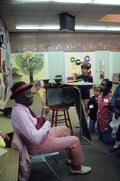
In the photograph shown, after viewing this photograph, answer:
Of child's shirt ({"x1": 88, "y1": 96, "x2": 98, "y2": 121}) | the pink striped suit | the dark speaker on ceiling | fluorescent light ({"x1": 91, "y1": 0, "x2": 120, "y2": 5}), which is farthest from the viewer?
the dark speaker on ceiling

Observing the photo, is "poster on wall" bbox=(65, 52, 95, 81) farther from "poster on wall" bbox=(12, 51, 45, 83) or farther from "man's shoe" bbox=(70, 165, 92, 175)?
"man's shoe" bbox=(70, 165, 92, 175)

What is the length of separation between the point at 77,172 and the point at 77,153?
1.04 ft

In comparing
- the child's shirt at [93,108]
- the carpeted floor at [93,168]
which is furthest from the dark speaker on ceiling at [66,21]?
the carpeted floor at [93,168]

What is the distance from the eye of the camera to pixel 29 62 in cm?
909

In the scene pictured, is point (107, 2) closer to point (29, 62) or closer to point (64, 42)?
point (64, 42)

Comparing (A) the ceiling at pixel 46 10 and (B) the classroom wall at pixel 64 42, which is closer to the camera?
(A) the ceiling at pixel 46 10

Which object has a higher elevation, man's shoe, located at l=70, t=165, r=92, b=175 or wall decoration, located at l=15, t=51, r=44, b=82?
wall decoration, located at l=15, t=51, r=44, b=82

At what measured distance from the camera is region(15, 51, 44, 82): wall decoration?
8945 millimetres

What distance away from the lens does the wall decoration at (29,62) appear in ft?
29.3

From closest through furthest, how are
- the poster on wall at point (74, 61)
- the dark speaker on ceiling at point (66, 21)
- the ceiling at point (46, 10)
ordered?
the ceiling at point (46, 10), the dark speaker on ceiling at point (66, 21), the poster on wall at point (74, 61)

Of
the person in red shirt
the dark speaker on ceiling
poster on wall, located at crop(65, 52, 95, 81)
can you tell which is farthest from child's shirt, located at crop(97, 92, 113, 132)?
poster on wall, located at crop(65, 52, 95, 81)

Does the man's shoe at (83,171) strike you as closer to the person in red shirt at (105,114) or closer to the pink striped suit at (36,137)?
the pink striped suit at (36,137)

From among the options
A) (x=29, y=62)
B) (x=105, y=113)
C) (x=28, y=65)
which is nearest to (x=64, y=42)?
(x=29, y=62)

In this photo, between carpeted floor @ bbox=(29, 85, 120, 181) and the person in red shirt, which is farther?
the person in red shirt
